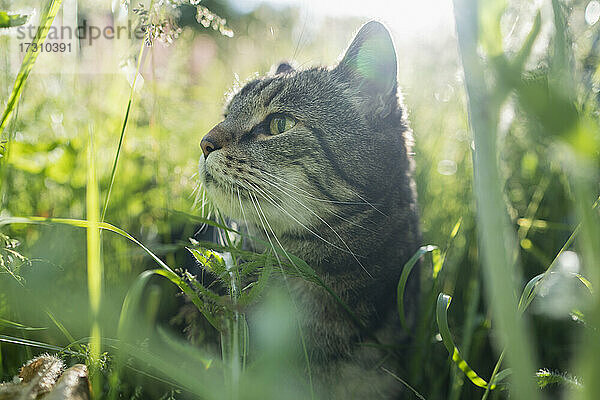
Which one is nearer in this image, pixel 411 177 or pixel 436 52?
pixel 411 177

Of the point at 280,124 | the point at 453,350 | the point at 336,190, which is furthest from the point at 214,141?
the point at 453,350

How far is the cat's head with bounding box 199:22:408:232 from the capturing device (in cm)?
101

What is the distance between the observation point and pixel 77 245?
109 centimetres

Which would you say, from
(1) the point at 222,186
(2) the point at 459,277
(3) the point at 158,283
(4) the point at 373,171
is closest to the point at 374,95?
(4) the point at 373,171

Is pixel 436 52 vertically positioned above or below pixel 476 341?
above

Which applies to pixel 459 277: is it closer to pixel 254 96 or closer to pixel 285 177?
pixel 285 177

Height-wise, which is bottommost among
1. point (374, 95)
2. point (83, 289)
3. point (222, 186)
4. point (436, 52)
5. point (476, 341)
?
point (476, 341)

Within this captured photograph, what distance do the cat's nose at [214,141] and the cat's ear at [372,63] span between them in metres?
0.35

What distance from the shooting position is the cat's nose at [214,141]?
3.51 feet

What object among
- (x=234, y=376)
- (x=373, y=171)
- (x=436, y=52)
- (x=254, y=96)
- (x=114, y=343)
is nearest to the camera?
(x=234, y=376)

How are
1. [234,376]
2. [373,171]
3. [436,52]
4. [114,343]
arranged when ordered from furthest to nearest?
1. [436,52]
2. [373,171]
3. [114,343]
4. [234,376]

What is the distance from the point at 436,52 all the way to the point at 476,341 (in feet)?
4.14

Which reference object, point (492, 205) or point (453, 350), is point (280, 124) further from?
point (492, 205)

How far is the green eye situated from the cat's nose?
11 centimetres
